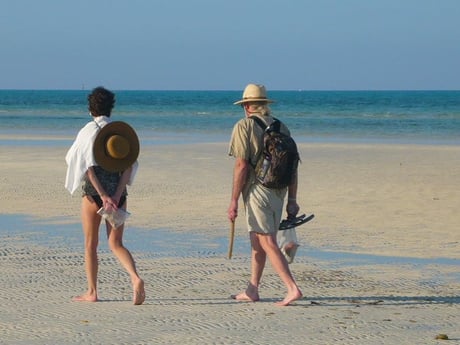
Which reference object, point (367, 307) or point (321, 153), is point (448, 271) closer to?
point (367, 307)

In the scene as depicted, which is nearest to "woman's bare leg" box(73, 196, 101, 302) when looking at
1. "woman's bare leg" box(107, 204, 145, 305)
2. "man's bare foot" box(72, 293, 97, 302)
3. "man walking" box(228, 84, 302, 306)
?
"man's bare foot" box(72, 293, 97, 302)

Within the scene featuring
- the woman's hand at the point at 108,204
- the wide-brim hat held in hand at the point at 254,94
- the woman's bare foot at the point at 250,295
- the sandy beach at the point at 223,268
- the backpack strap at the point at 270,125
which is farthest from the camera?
the woman's bare foot at the point at 250,295

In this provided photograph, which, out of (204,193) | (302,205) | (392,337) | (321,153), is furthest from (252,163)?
(321,153)

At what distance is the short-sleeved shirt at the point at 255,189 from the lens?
24.4 ft

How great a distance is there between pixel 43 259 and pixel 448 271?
3.47 metres

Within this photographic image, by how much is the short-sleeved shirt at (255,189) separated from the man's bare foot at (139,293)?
837 millimetres

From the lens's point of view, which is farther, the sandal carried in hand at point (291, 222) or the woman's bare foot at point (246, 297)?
the woman's bare foot at point (246, 297)

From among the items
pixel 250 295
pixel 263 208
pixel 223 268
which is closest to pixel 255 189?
pixel 263 208

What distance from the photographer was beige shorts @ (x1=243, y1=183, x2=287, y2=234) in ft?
24.5

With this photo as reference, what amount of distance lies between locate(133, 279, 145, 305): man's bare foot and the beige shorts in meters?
0.83

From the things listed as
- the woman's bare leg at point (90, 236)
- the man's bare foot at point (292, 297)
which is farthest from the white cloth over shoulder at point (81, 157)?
the man's bare foot at point (292, 297)

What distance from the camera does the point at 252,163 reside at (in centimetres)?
750

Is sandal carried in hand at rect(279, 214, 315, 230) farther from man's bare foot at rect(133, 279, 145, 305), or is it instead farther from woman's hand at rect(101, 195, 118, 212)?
woman's hand at rect(101, 195, 118, 212)

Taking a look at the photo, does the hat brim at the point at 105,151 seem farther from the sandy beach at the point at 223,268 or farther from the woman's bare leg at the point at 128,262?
the sandy beach at the point at 223,268
